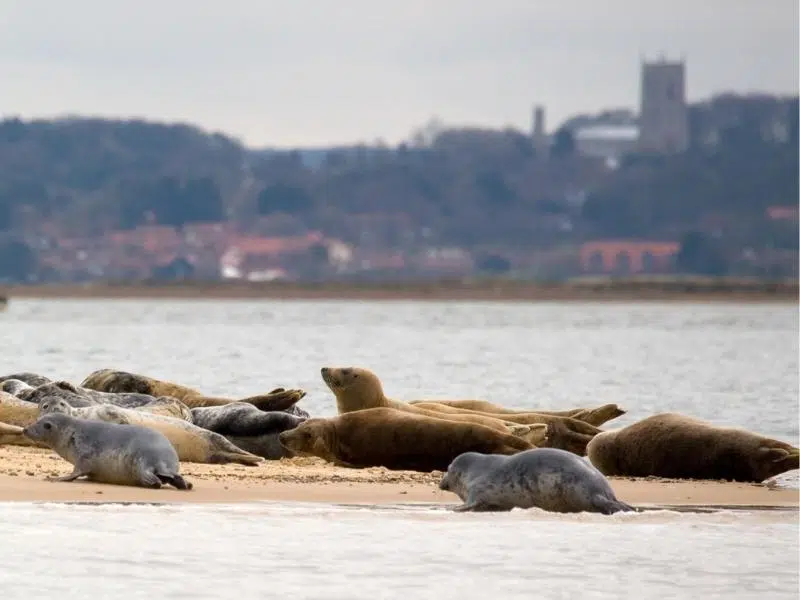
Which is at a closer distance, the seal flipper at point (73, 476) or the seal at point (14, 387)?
the seal flipper at point (73, 476)

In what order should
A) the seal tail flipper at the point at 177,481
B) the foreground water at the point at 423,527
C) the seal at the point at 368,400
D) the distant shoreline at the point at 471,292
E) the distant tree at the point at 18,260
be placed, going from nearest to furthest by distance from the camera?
the foreground water at the point at 423,527
the seal tail flipper at the point at 177,481
the seal at the point at 368,400
the distant shoreline at the point at 471,292
the distant tree at the point at 18,260

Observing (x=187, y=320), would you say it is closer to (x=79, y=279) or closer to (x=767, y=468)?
(x=767, y=468)

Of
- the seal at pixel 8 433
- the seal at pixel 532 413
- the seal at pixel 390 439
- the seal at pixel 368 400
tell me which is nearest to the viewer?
the seal at pixel 390 439

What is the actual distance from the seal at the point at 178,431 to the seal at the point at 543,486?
8.28 ft

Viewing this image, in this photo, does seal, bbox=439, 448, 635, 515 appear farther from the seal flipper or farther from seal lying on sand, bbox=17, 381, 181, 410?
seal lying on sand, bbox=17, 381, 181, 410

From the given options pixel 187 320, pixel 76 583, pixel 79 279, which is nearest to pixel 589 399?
pixel 76 583

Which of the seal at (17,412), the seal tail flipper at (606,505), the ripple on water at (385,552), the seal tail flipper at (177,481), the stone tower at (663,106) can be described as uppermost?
the stone tower at (663,106)

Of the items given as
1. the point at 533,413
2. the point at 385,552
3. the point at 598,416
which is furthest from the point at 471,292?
the point at 385,552

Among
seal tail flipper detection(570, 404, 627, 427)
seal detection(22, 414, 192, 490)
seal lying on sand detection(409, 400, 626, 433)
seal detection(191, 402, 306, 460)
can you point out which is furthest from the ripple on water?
seal tail flipper detection(570, 404, 627, 427)

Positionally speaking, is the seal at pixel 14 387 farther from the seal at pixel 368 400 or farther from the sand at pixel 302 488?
the seal at pixel 368 400

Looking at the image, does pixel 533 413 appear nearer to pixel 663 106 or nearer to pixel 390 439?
pixel 390 439

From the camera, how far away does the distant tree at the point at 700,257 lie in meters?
142

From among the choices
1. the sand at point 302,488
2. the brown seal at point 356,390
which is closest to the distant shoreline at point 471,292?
the brown seal at point 356,390

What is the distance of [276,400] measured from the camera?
15086mm
